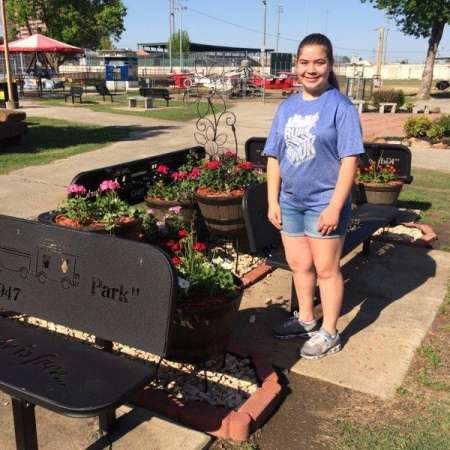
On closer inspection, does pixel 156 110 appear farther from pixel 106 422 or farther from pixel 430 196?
pixel 106 422

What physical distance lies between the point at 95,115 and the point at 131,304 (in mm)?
16770

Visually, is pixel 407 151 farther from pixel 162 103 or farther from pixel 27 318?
pixel 162 103

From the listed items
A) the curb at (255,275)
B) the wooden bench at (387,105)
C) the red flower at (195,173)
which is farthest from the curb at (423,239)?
the wooden bench at (387,105)

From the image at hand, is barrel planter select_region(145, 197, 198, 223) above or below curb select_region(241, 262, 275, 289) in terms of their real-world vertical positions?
above

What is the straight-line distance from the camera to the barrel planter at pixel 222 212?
4.54 metres

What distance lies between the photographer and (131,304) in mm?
2240

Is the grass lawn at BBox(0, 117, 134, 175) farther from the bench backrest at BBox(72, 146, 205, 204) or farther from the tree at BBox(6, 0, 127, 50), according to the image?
the tree at BBox(6, 0, 127, 50)

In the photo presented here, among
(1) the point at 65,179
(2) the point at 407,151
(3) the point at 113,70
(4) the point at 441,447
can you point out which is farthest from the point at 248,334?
(3) the point at 113,70

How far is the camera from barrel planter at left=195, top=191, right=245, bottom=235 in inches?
179

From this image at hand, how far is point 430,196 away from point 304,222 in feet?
17.1

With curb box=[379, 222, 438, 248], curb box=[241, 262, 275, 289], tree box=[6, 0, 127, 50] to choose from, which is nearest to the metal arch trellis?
curb box=[241, 262, 275, 289]

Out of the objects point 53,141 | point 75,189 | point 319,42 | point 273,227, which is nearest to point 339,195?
point 319,42

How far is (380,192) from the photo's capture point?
5.86m

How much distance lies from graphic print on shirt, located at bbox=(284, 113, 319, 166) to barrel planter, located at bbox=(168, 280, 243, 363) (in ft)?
2.62
